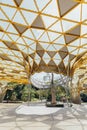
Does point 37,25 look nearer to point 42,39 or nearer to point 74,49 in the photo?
point 42,39

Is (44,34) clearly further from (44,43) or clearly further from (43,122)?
(43,122)

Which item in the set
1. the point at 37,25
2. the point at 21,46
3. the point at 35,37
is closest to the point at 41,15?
the point at 37,25

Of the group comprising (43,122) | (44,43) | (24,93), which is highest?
(44,43)

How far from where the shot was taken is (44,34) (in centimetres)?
2075

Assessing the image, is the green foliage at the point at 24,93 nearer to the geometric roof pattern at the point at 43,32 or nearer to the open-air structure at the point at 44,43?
the open-air structure at the point at 44,43

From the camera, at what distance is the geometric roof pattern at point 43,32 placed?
50.3 feet

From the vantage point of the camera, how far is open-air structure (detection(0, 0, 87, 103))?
15367 millimetres

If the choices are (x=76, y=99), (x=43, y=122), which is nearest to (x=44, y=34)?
(x=43, y=122)

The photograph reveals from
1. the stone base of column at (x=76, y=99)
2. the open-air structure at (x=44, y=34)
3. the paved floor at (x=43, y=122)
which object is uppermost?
the open-air structure at (x=44, y=34)

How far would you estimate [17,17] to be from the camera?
1753cm

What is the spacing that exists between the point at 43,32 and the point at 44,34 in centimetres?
50

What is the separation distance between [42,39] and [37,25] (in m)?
3.78

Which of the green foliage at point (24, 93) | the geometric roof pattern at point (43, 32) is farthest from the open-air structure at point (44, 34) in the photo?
the green foliage at point (24, 93)

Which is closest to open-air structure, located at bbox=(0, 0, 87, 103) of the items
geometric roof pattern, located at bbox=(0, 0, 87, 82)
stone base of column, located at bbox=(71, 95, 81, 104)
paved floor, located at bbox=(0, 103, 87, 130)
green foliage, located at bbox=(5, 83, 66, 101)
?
geometric roof pattern, located at bbox=(0, 0, 87, 82)
